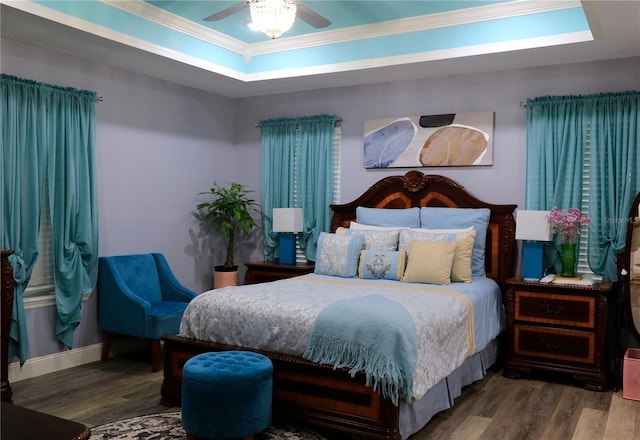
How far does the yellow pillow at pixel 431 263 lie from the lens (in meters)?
4.29

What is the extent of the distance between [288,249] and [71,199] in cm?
208

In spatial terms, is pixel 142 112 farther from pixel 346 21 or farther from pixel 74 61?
pixel 346 21

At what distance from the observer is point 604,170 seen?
4473 millimetres

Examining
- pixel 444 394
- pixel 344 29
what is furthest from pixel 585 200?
pixel 344 29

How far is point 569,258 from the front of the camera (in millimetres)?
4465

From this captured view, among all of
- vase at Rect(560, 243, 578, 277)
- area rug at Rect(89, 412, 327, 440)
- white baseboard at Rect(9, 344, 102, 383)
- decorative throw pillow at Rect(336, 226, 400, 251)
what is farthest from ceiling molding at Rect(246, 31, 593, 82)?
area rug at Rect(89, 412, 327, 440)

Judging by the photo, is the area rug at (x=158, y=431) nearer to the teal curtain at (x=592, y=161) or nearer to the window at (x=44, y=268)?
the window at (x=44, y=268)

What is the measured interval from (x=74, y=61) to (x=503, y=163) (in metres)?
3.61

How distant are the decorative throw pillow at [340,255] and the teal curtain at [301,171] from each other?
90 centimetres

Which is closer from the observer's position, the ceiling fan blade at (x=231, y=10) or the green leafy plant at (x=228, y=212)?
the ceiling fan blade at (x=231, y=10)

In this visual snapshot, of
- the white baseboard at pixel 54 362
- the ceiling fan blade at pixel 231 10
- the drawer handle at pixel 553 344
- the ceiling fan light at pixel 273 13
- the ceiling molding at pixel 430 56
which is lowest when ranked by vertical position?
the white baseboard at pixel 54 362

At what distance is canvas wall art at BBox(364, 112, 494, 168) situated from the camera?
500 centimetres

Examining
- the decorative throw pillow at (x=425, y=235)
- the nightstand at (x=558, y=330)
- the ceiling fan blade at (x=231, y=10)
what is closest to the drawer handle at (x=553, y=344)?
the nightstand at (x=558, y=330)

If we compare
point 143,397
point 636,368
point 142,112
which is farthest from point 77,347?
point 636,368
